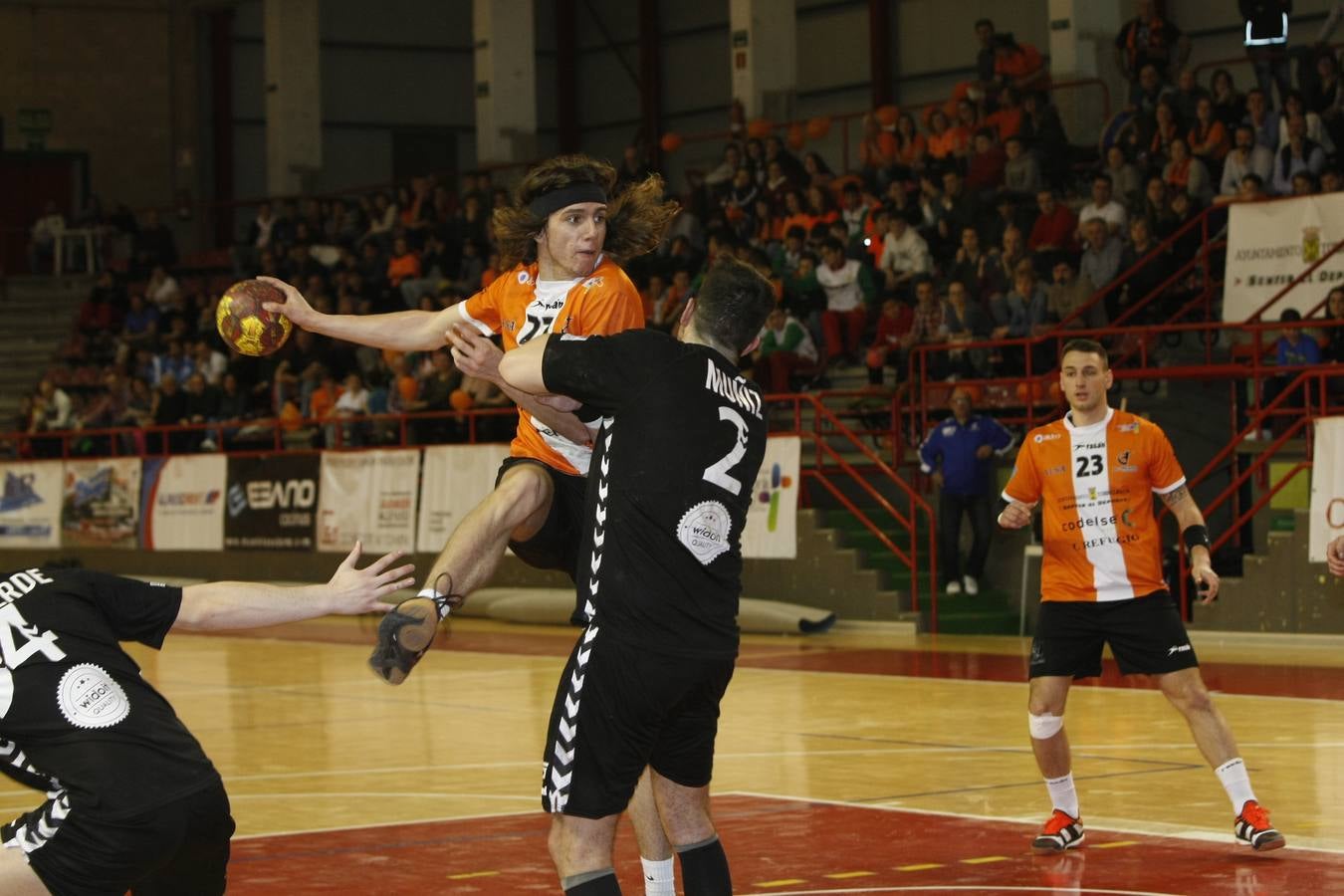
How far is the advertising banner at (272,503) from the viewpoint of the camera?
2458cm

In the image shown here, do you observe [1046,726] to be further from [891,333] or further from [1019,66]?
[1019,66]

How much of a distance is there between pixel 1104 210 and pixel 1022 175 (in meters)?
1.75

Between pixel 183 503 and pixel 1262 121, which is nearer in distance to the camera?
pixel 1262 121

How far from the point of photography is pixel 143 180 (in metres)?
37.9

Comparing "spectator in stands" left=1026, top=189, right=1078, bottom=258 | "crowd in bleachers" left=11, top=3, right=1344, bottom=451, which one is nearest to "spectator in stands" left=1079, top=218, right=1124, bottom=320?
"crowd in bleachers" left=11, top=3, right=1344, bottom=451

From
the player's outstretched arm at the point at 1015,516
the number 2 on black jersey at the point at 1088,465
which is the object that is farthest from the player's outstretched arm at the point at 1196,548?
the player's outstretched arm at the point at 1015,516

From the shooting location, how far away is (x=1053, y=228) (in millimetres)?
20859

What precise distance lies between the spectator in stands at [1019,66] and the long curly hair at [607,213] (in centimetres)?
1696

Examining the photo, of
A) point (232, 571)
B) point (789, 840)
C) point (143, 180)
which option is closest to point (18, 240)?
point (143, 180)

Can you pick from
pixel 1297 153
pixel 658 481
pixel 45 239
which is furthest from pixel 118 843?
pixel 45 239

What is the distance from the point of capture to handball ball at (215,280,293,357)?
745 centimetres

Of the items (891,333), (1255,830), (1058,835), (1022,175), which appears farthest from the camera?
(1022,175)

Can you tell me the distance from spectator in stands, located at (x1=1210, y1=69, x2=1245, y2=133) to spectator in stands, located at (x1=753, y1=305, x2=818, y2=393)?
4.89 metres

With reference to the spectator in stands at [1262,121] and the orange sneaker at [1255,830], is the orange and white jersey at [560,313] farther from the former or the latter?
the spectator in stands at [1262,121]
